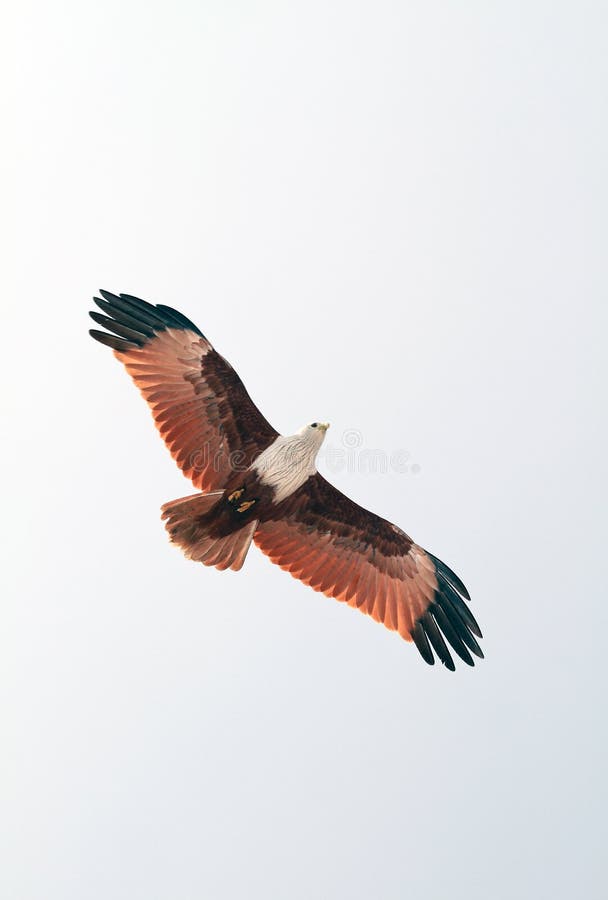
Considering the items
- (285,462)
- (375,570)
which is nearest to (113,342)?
(285,462)

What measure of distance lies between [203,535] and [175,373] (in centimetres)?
159

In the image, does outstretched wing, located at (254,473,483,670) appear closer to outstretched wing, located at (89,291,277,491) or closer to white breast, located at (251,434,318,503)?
white breast, located at (251,434,318,503)

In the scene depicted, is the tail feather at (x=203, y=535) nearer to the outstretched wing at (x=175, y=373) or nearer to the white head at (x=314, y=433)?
the outstretched wing at (x=175, y=373)

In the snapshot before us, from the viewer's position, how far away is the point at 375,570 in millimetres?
11859

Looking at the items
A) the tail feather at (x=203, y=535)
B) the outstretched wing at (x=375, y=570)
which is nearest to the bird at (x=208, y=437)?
the tail feather at (x=203, y=535)

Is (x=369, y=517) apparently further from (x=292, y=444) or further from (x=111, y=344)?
(x=111, y=344)

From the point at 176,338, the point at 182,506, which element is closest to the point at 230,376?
the point at 176,338

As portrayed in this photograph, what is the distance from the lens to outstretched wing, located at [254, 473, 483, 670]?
38.2 ft

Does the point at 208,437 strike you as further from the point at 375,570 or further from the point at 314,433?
the point at 375,570

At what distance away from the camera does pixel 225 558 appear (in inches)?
432

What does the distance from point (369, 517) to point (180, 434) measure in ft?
7.07

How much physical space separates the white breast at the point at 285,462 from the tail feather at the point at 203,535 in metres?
0.51

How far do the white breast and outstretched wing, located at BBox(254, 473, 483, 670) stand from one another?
0.59m

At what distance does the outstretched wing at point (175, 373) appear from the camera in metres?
11.0
